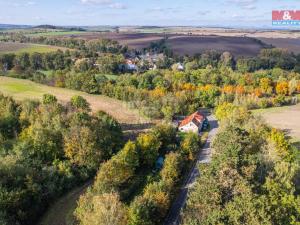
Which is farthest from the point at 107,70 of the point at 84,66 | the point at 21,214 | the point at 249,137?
the point at 21,214

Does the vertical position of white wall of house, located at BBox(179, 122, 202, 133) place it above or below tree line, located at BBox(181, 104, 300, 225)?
below

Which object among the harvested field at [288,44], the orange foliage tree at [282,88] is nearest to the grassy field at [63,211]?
the orange foliage tree at [282,88]

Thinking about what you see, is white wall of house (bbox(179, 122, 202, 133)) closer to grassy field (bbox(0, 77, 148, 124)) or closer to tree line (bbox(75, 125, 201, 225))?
tree line (bbox(75, 125, 201, 225))

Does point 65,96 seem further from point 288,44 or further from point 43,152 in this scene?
point 288,44

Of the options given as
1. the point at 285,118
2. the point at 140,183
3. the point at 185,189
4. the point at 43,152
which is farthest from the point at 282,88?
the point at 43,152

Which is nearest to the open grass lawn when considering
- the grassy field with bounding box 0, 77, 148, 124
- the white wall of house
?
the white wall of house

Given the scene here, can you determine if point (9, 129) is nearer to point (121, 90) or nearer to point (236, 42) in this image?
point (121, 90)
